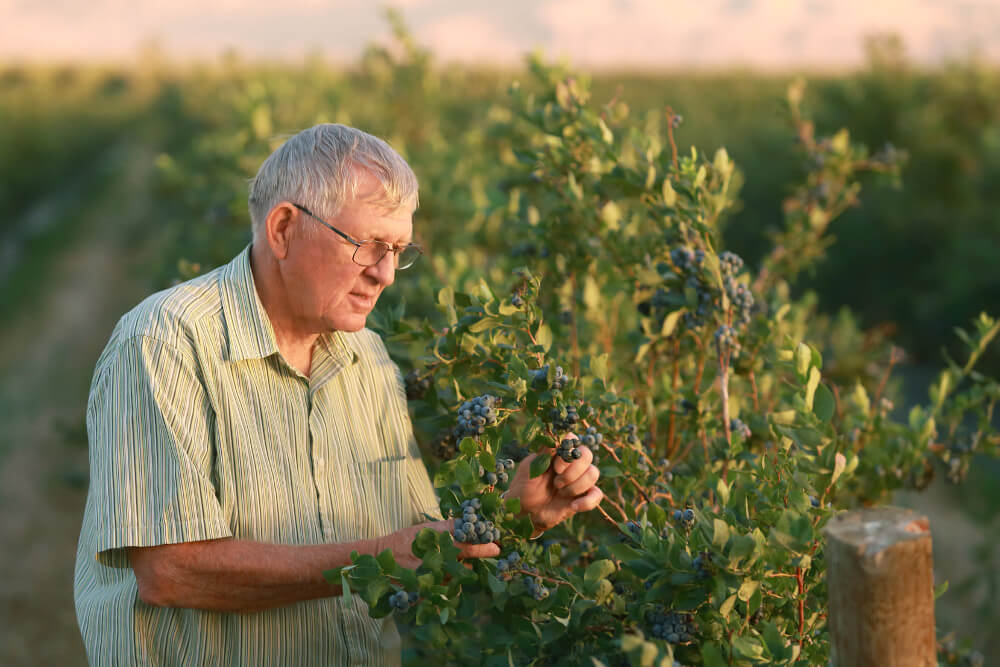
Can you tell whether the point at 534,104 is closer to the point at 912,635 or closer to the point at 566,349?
the point at 566,349

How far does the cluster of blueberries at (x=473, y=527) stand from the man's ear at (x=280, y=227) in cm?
71

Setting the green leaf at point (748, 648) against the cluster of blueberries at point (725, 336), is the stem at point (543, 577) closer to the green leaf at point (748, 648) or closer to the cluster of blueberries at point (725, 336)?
the green leaf at point (748, 648)

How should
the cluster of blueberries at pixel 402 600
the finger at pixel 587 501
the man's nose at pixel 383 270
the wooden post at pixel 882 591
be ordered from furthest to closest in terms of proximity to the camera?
the man's nose at pixel 383 270, the finger at pixel 587 501, the cluster of blueberries at pixel 402 600, the wooden post at pixel 882 591

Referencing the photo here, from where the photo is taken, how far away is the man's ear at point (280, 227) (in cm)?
194

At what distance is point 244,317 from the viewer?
1.96 metres

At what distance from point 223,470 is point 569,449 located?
673 mm

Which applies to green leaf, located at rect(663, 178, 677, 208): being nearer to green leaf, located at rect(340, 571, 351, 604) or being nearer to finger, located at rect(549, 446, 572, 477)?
finger, located at rect(549, 446, 572, 477)

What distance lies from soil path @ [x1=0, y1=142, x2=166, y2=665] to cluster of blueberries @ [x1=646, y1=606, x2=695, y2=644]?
517 centimetres

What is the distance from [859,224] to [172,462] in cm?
1101

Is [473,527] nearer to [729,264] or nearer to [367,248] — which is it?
[367,248]

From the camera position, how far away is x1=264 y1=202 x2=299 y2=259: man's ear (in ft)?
6.37

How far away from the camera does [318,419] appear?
2.02 m

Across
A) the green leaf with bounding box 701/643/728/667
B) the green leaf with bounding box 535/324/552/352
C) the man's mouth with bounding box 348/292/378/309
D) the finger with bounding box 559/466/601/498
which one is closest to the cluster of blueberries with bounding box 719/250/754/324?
the green leaf with bounding box 535/324/552/352

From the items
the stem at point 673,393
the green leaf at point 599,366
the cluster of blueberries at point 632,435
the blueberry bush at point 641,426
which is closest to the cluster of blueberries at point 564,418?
the blueberry bush at point 641,426
